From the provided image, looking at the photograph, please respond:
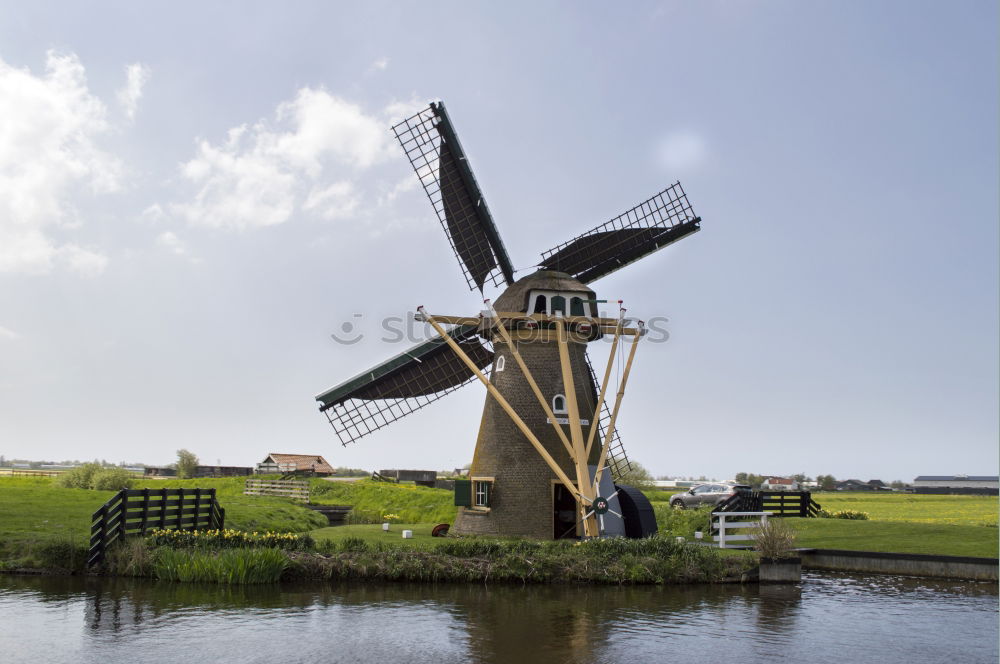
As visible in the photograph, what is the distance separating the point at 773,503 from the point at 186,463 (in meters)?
58.5

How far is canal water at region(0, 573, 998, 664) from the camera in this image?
12484 millimetres

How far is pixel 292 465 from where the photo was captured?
7619cm

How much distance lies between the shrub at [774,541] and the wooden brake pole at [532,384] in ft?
19.4

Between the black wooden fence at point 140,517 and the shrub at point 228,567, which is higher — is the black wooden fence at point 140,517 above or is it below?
above

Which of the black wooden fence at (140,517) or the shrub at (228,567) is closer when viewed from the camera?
the shrub at (228,567)

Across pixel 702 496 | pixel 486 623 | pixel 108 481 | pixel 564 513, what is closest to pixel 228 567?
pixel 486 623

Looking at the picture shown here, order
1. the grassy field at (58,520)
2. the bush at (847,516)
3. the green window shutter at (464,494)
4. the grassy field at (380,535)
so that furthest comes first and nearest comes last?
the bush at (847,516), the green window shutter at (464,494), the grassy field at (380,535), the grassy field at (58,520)

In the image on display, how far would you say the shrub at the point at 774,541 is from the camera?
2042 cm

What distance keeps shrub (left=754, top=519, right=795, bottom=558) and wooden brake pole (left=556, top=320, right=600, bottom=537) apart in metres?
5.00

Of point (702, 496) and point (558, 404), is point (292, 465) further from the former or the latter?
point (558, 404)

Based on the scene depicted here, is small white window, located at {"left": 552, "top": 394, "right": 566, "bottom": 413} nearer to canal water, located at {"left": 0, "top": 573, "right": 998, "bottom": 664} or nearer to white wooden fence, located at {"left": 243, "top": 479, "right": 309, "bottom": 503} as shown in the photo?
canal water, located at {"left": 0, "top": 573, "right": 998, "bottom": 664}

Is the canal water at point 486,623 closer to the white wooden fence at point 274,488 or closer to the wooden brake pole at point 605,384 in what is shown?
the wooden brake pole at point 605,384

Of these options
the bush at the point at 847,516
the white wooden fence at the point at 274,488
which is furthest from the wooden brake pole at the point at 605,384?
the white wooden fence at the point at 274,488

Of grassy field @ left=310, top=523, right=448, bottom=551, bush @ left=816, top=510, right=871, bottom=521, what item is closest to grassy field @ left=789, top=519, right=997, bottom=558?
bush @ left=816, top=510, right=871, bottom=521
